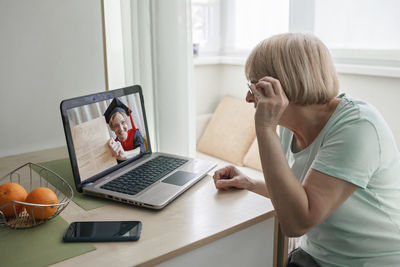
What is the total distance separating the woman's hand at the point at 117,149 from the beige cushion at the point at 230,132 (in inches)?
54.7

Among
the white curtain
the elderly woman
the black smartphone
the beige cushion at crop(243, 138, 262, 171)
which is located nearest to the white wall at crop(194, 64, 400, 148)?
the beige cushion at crop(243, 138, 262, 171)

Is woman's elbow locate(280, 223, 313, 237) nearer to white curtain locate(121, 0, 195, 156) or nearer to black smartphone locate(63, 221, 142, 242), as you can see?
black smartphone locate(63, 221, 142, 242)

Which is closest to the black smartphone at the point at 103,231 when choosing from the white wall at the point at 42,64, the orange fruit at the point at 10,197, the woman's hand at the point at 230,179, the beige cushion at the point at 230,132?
the orange fruit at the point at 10,197

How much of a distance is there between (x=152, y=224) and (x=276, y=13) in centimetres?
199

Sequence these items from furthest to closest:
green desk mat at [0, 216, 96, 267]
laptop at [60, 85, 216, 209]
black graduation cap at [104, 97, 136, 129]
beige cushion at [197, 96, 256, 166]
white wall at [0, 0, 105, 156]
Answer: beige cushion at [197, 96, 256, 166] < white wall at [0, 0, 105, 156] < black graduation cap at [104, 97, 136, 129] < laptop at [60, 85, 216, 209] < green desk mat at [0, 216, 96, 267]

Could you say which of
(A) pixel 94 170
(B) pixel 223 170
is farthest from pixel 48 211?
(B) pixel 223 170

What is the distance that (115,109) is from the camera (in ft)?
3.71

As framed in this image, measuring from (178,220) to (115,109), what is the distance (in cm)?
42

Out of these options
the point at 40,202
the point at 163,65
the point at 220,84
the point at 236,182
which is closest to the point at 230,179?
the point at 236,182

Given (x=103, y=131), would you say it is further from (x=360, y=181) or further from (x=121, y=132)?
(x=360, y=181)

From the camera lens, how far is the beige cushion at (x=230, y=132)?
8.13 ft

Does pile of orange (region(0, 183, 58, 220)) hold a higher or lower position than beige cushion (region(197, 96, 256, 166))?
higher

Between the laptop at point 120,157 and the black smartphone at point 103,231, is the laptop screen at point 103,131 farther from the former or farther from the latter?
the black smartphone at point 103,231

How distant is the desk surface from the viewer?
735 millimetres
